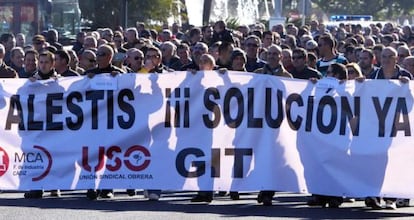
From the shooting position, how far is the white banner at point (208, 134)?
42.9ft

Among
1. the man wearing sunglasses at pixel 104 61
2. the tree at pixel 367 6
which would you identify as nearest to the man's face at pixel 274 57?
the man wearing sunglasses at pixel 104 61

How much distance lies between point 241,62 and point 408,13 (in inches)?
3777

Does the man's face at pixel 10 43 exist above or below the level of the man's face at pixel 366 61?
below

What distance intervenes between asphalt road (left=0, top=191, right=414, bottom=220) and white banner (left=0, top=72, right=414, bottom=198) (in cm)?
20

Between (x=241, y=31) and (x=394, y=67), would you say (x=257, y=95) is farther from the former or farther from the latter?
(x=241, y=31)

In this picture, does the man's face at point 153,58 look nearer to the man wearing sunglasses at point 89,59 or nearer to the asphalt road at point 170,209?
the man wearing sunglasses at point 89,59

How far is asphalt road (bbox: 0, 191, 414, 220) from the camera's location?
12.4m

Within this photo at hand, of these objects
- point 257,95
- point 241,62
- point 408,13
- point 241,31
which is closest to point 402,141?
point 257,95

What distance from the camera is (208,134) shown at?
13438 mm

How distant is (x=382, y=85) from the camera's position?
13133mm

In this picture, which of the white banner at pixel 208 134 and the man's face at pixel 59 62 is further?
the man's face at pixel 59 62

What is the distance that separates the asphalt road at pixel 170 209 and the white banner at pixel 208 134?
20cm

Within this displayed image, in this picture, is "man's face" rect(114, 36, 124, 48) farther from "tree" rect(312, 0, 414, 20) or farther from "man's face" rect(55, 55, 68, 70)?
"tree" rect(312, 0, 414, 20)

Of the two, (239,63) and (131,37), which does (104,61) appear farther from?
(131,37)
